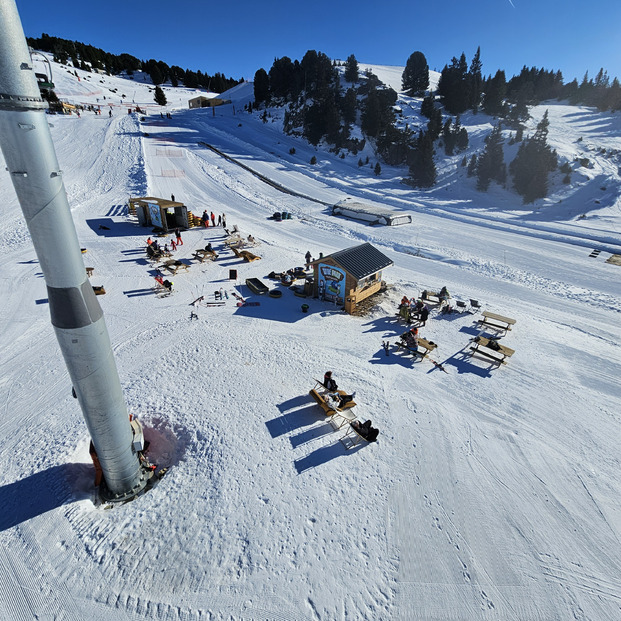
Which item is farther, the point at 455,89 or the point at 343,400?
the point at 455,89

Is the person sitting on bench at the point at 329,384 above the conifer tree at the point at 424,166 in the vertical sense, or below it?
below

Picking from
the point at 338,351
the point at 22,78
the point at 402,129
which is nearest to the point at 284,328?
the point at 338,351

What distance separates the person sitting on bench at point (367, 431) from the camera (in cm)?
975

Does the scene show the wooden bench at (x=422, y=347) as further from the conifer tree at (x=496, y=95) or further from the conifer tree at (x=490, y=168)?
the conifer tree at (x=496, y=95)

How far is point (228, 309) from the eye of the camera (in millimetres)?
17078

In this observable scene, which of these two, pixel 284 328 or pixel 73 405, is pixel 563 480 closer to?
pixel 284 328

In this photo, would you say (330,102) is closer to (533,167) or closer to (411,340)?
(533,167)

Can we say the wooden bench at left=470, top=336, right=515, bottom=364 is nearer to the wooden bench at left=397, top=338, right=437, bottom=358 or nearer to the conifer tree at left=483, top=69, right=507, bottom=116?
the wooden bench at left=397, top=338, right=437, bottom=358

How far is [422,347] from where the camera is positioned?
14547 mm

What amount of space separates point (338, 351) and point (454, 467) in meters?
6.10

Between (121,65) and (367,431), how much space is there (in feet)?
512

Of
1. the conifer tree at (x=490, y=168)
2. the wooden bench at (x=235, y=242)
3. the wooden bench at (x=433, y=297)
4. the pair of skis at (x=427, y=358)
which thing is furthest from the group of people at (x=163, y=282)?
the conifer tree at (x=490, y=168)

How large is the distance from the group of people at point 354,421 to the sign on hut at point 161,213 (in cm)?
2109

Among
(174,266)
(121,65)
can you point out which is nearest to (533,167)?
(174,266)
